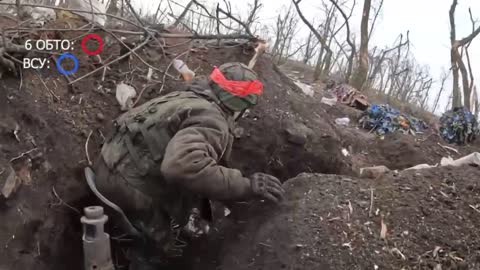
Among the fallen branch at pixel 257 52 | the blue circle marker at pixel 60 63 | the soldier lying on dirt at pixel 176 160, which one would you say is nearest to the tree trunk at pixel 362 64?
the fallen branch at pixel 257 52

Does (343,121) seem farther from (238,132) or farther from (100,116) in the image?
(100,116)

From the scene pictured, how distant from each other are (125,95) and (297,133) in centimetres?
164

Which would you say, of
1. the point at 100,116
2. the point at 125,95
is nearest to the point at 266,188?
the point at 100,116

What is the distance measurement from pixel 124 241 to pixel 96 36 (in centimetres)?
201

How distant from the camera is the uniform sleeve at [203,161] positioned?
85.4 inches

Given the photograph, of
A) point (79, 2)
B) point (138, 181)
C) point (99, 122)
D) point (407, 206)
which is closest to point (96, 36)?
point (79, 2)

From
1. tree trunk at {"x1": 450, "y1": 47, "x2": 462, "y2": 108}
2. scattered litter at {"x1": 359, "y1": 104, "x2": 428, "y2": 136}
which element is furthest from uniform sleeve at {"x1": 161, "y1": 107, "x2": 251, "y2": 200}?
tree trunk at {"x1": 450, "y1": 47, "x2": 462, "y2": 108}

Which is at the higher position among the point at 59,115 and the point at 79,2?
the point at 79,2

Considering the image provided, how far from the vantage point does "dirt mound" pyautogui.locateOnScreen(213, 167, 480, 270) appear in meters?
2.32

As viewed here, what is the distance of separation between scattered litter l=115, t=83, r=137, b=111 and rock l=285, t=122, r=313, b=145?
1.47 meters

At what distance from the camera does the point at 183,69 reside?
14.0 ft

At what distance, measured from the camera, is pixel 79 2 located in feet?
14.6

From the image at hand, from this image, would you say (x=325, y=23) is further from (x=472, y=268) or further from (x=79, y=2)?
(x=472, y=268)

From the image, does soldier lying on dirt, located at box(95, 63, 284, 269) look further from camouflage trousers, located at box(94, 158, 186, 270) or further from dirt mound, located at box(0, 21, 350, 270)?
dirt mound, located at box(0, 21, 350, 270)
